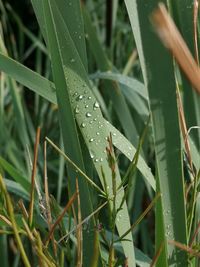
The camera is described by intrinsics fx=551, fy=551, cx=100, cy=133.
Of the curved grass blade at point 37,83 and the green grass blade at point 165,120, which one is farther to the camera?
the curved grass blade at point 37,83

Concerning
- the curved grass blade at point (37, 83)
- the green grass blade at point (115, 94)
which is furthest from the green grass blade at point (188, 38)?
the green grass blade at point (115, 94)

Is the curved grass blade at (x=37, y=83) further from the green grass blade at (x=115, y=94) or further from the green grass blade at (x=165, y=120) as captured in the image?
the green grass blade at (x=115, y=94)

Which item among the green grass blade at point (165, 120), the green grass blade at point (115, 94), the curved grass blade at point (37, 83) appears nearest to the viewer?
the green grass blade at point (165, 120)

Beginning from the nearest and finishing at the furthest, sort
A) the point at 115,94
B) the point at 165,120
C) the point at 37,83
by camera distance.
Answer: the point at 165,120
the point at 37,83
the point at 115,94

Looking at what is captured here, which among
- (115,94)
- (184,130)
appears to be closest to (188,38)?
(184,130)

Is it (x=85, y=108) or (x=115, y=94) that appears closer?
(x=85, y=108)

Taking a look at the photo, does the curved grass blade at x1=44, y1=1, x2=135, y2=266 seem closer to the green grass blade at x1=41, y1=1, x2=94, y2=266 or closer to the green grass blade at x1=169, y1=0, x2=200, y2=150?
the green grass blade at x1=41, y1=1, x2=94, y2=266

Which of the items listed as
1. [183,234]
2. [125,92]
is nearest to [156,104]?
[183,234]

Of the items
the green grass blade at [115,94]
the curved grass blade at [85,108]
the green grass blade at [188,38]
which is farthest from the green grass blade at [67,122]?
the green grass blade at [115,94]

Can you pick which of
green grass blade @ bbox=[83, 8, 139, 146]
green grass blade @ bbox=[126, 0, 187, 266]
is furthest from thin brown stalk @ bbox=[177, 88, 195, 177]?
green grass blade @ bbox=[83, 8, 139, 146]

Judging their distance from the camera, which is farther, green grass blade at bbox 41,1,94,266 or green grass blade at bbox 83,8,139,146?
green grass blade at bbox 83,8,139,146

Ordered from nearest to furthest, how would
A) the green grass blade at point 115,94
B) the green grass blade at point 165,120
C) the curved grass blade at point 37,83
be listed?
the green grass blade at point 165,120, the curved grass blade at point 37,83, the green grass blade at point 115,94

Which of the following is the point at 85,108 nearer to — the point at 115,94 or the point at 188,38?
the point at 188,38
